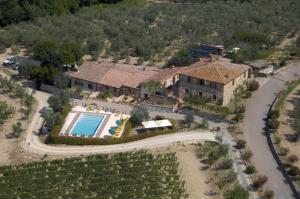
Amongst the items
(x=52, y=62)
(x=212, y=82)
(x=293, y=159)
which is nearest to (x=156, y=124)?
(x=212, y=82)

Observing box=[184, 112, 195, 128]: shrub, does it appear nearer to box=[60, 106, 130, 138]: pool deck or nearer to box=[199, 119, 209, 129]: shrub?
box=[199, 119, 209, 129]: shrub

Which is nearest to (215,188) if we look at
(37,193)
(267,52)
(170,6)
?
(37,193)

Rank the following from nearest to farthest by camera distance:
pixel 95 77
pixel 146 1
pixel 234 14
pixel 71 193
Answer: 1. pixel 71 193
2. pixel 95 77
3. pixel 234 14
4. pixel 146 1

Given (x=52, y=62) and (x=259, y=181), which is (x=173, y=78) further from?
(x=259, y=181)

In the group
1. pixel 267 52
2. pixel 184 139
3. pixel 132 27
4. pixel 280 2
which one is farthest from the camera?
pixel 280 2

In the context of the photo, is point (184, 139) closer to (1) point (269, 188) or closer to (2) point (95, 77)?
(1) point (269, 188)

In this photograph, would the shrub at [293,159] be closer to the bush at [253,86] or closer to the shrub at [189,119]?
the shrub at [189,119]

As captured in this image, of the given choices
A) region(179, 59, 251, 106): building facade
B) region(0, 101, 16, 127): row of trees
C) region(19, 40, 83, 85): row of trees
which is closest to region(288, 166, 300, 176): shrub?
region(179, 59, 251, 106): building facade
